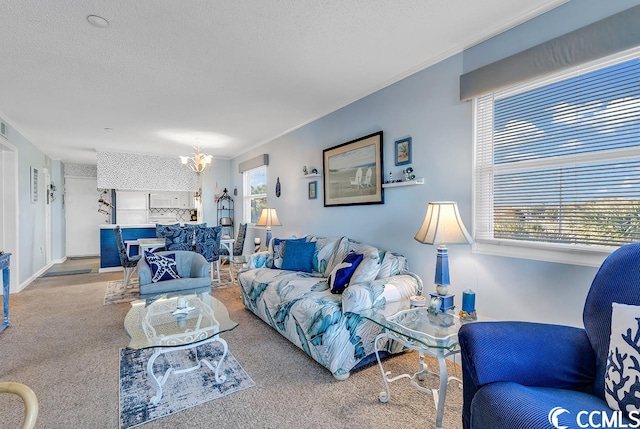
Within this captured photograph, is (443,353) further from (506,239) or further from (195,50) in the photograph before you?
(195,50)

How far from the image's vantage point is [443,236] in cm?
214

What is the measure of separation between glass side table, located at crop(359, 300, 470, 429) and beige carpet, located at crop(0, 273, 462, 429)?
0.13 m

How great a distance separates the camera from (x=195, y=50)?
2.51 meters

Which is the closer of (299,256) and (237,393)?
(237,393)

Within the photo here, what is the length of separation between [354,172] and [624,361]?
2760 millimetres

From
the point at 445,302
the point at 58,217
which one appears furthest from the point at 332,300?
the point at 58,217

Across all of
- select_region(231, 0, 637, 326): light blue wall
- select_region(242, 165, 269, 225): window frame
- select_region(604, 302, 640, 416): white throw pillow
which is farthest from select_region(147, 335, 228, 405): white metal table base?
select_region(242, 165, 269, 225): window frame

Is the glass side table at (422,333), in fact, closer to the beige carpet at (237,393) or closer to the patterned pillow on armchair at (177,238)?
the beige carpet at (237,393)

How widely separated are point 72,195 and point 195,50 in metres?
7.81

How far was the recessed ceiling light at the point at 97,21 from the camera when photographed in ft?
6.82

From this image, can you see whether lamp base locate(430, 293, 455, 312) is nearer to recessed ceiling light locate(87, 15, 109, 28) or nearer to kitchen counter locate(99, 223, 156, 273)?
recessed ceiling light locate(87, 15, 109, 28)

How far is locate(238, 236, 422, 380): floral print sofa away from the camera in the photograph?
7.48ft

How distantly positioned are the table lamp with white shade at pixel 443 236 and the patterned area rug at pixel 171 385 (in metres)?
1.45

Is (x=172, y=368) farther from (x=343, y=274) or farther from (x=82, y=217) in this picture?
(x=82, y=217)
